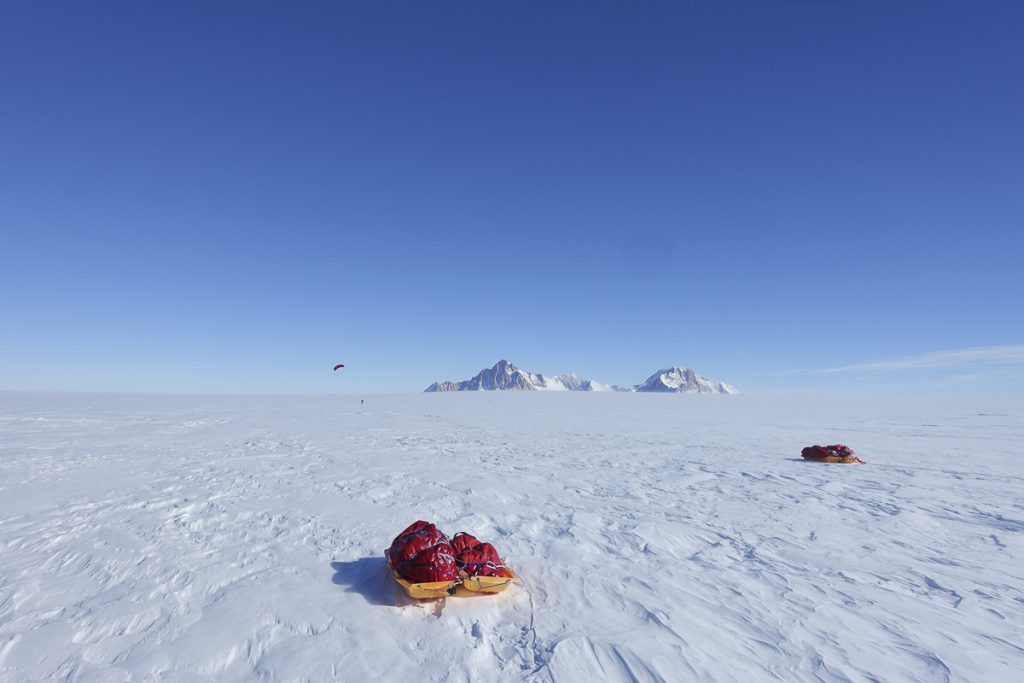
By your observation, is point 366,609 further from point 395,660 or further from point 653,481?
point 653,481

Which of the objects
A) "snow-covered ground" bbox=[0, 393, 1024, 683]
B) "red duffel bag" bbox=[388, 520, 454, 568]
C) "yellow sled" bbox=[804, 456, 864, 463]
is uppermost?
"yellow sled" bbox=[804, 456, 864, 463]

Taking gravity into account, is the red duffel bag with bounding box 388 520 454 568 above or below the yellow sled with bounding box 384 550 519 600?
above

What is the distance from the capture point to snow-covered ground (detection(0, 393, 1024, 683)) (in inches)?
135

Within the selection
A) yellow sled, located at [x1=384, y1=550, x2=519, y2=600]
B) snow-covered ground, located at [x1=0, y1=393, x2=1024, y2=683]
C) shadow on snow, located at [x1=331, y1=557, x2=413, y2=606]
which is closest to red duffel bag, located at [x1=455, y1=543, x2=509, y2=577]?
yellow sled, located at [x1=384, y1=550, x2=519, y2=600]

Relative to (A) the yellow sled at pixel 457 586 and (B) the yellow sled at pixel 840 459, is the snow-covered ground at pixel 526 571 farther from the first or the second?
(B) the yellow sled at pixel 840 459

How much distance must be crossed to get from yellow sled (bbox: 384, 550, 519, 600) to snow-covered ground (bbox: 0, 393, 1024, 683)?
0.13m

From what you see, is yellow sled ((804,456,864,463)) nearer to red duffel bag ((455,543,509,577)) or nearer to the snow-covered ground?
the snow-covered ground

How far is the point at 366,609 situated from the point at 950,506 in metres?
9.03

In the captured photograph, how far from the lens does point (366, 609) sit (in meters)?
4.09

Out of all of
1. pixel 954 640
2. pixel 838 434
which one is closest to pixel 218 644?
pixel 954 640

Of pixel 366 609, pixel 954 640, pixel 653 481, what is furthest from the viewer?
pixel 653 481

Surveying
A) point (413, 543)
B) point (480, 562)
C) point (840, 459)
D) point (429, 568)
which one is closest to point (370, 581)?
point (413, 543)

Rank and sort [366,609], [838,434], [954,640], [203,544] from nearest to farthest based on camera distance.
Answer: [954,640] < [366,609] < [203,544] < [838,434]

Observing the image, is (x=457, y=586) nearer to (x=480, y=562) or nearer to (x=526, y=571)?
(x=480, y=562)
